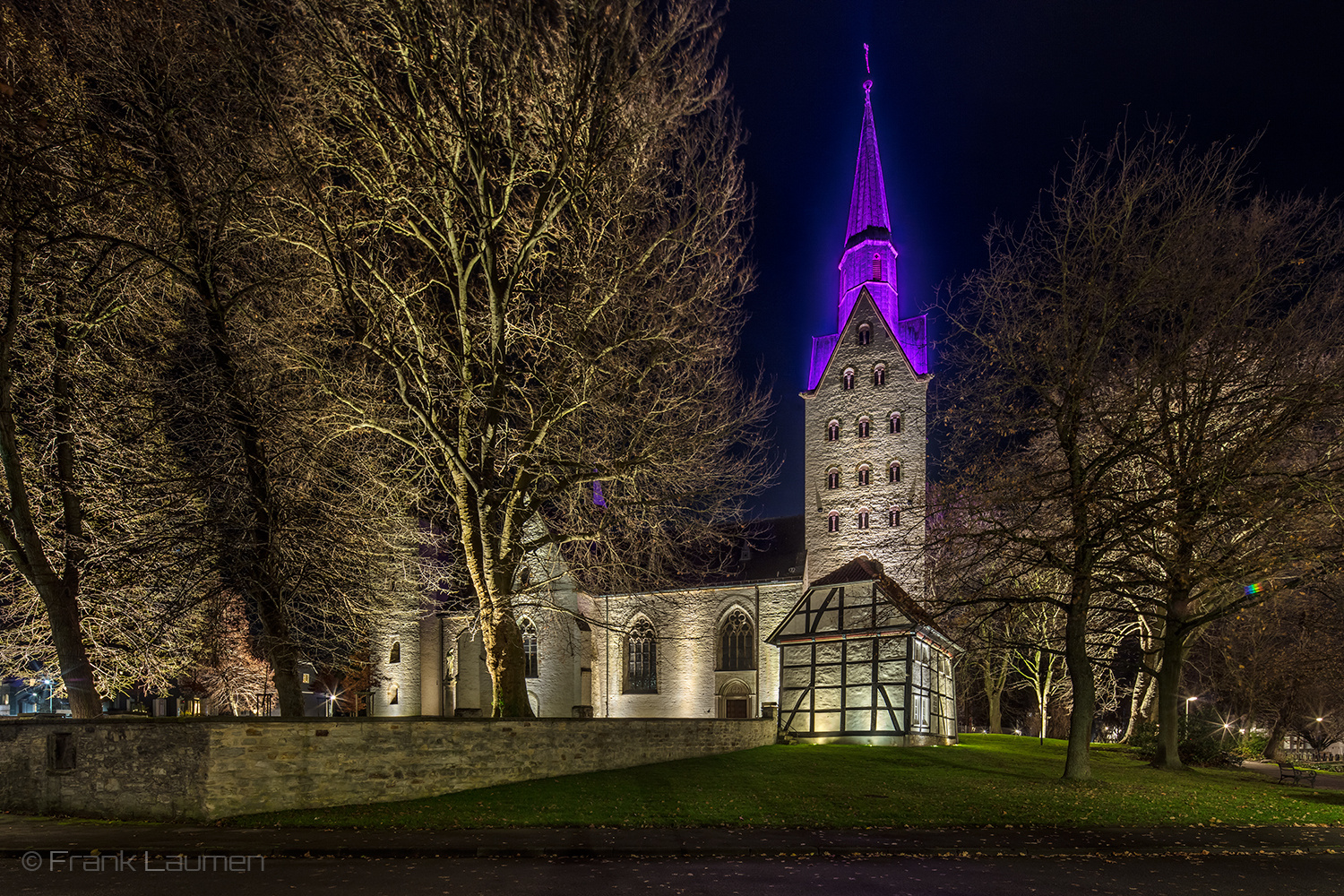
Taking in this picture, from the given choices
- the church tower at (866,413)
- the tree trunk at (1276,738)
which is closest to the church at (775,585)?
the church tower at (866,413)

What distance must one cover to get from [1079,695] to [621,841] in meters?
11.8

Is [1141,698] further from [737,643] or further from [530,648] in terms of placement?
[530,648]

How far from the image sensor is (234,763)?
11250 mm

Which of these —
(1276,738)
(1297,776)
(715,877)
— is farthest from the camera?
(1276,738)

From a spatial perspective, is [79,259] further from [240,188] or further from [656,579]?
[656,579]

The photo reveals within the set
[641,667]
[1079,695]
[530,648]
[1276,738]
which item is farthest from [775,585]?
[1276,738]

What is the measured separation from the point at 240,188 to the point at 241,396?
13.2ft

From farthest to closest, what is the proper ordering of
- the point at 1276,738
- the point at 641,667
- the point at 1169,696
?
the point at 1276,738, the point at 641,667, the point at 1169,696

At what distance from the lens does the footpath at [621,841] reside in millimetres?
9445

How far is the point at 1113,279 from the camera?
17031mm

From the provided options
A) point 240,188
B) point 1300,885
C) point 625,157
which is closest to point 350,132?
point 240,188

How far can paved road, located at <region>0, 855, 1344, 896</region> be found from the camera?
776 centimetres

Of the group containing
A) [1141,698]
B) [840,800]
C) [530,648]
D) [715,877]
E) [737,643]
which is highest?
[715,877]

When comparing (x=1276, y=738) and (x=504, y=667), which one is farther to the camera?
(x=1276, y=738)
